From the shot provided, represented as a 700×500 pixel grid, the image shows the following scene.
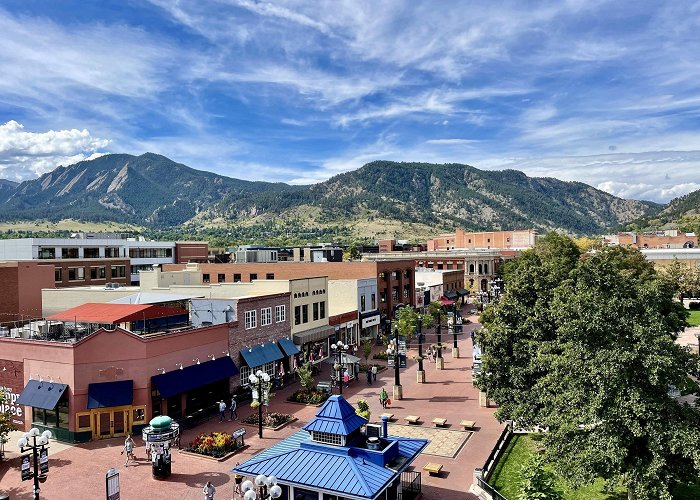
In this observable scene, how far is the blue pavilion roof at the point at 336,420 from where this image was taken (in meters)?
20.1

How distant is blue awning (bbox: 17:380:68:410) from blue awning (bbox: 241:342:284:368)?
1234cm

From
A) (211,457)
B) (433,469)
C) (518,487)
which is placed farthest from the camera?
(211,457)

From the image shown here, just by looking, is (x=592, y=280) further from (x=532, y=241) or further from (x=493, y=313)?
(x=532, y=241)

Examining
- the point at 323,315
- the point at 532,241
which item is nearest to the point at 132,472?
the point at 323,315

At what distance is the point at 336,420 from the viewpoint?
20328 millimetres

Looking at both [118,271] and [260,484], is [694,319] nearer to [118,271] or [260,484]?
[260,484]

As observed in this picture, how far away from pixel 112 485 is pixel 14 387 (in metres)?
16.5

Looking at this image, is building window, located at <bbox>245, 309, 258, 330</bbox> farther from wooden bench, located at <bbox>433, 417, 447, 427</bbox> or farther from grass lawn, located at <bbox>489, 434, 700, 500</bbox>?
grass lawn, located at <bbox>489, 434, 700, 500</bbox>

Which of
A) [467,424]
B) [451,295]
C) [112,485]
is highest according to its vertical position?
[112,485]

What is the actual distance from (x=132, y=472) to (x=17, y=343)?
13.1m

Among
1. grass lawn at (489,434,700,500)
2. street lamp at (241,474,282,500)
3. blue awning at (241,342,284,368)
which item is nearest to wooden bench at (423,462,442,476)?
grass lawn at (489,434,700,500)

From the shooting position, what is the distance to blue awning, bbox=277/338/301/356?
42709 mm

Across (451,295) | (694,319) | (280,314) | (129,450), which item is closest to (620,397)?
(129,450)

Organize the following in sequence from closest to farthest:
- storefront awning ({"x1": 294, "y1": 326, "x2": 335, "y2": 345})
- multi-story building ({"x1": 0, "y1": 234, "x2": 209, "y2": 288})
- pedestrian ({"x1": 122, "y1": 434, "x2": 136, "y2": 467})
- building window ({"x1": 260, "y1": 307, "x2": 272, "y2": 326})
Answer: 1. pedestrian ({"x1": 122, "y1": 434, "x2": 136, "y2": 467})
2. building window ({"x1": 260, "y1": 307, "x2": 272, "y2": 326})
3. storefront awning ({"x1": 294, "y1": 326, "x2": 335, "y2": 345})
4. multi-story building ({"x1": 0, "y1": 234, "x2": 209, "y2": 288})
